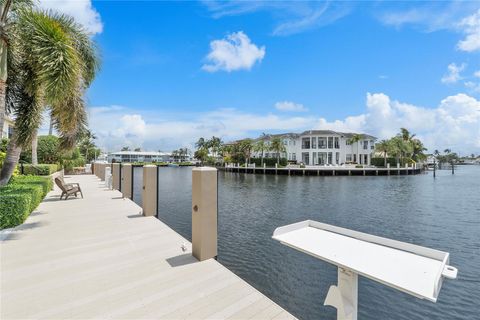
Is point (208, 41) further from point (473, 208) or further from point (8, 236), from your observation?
point (473, 208)

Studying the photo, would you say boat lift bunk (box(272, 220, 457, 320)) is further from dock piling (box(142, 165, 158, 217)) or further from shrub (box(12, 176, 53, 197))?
shrub (box(12, 176, 53, 197))

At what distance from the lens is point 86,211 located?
28.9 feet

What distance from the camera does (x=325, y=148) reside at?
58.9m

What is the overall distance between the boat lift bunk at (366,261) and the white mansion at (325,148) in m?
58.5

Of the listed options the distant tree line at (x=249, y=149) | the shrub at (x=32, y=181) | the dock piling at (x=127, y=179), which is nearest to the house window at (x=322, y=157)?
the distant tree line at (x=249, y=149)

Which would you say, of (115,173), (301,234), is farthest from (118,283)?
(115,173)

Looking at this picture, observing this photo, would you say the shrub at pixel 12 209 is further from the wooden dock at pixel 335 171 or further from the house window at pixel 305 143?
the house window at pixel 305 143

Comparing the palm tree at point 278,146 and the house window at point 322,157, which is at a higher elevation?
the palm tree at point 278,146

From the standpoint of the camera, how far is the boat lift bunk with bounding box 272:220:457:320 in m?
1.82

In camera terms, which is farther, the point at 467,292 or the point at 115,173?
the point at 115,173

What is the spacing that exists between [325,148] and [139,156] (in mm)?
87802

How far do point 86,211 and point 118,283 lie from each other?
6.06 metres

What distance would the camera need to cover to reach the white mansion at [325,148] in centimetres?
5888

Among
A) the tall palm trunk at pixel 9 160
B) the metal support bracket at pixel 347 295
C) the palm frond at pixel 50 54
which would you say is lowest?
the metal support bracket at pixel 347 295
